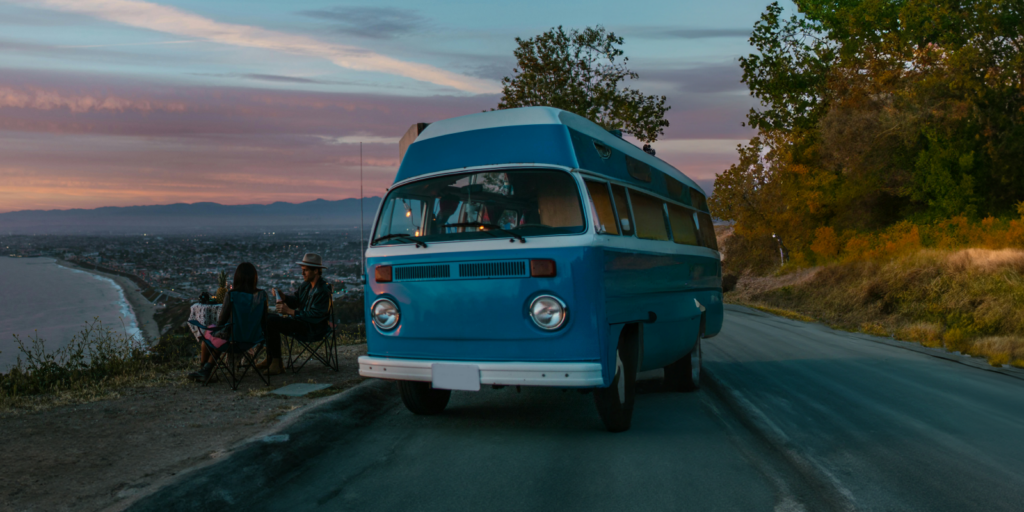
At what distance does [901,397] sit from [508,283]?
5.65 meters

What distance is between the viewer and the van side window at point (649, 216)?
717 centimetres

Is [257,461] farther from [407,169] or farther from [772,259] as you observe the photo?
[772,259]

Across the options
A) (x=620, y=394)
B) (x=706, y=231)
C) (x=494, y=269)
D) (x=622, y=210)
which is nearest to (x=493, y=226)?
(x=494, y=269)

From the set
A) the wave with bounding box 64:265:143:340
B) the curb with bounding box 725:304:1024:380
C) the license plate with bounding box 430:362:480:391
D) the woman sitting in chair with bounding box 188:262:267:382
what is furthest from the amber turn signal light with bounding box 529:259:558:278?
the wave with bounding box 64:265:143:340

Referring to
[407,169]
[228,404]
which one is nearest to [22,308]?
[228,404]

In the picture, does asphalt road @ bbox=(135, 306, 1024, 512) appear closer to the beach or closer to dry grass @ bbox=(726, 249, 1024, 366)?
dry grass @ bbox=(726, 249, 1024, 366)

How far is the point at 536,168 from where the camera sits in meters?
6.22

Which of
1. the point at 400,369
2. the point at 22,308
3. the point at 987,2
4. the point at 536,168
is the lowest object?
the point at 22,308

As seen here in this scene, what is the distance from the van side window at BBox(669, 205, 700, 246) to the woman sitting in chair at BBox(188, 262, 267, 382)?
4.98 meters

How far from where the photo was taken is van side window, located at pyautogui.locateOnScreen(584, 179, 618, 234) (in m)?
6.03

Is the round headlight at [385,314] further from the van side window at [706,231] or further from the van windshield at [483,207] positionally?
the van side window at [706,231]

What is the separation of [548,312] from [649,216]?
2341 millimetres

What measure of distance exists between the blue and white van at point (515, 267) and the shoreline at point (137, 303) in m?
8.28

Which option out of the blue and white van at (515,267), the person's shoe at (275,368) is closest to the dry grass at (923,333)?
the blue and white van at (515,267)
